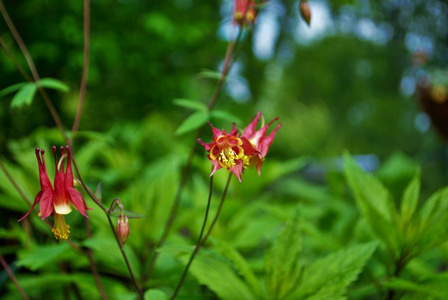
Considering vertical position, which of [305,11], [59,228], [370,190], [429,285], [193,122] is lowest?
[429,285]

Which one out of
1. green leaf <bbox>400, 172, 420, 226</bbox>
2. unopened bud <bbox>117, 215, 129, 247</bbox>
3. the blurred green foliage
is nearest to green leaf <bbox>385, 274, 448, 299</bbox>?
the blurred green foliage

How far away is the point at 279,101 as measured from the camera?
16.0 metres

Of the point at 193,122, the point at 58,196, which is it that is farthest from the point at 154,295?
the point at 193,122

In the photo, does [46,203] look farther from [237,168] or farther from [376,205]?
[376,205]

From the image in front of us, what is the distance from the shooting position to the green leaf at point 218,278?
0.90 meters

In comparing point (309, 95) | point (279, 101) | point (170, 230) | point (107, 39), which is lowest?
point (170, 230)

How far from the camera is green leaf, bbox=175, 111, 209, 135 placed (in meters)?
0.97

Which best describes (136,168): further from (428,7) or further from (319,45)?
(319,45)

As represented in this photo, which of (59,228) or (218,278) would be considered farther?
(218,278)

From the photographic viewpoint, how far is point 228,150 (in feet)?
→ 2.34

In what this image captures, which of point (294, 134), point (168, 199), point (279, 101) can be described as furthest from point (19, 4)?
point (279, 101)

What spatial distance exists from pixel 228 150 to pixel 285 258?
1.03 ft

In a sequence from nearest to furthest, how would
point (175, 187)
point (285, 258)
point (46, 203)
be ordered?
point (46, 203)
point (285, 258)
point (175, 187)

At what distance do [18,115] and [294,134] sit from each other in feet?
24.9
